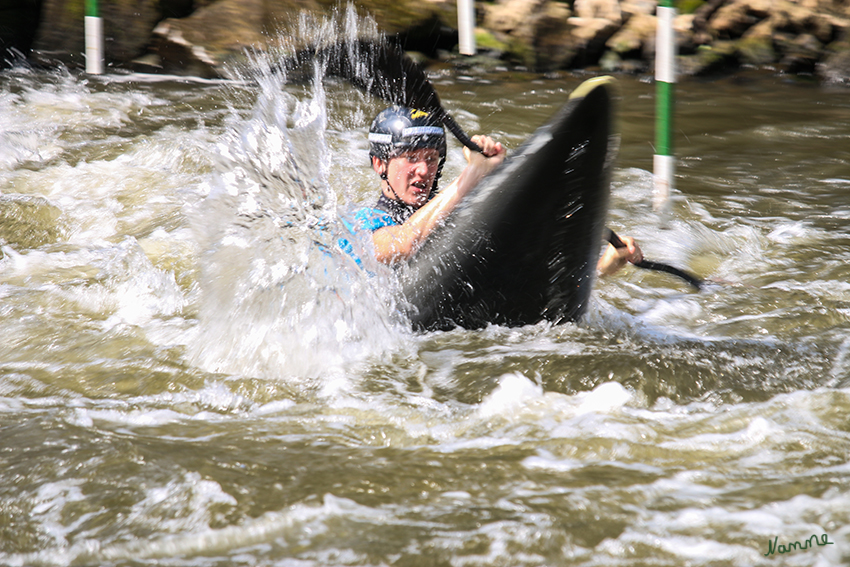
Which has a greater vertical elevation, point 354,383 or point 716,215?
point 716,215

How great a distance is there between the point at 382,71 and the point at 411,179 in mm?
517

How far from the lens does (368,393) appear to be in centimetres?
277

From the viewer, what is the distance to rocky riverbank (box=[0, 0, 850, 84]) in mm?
9469

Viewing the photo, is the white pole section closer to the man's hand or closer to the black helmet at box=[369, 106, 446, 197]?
the black helmet at box=[369, 106, 446, 197]

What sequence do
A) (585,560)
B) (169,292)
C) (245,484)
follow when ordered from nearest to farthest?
(585,560) < (245,484) < (169,292)

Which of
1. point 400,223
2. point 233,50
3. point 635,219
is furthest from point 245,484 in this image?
point 233,50

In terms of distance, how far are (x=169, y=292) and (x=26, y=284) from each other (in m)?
0.84

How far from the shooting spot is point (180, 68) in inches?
379

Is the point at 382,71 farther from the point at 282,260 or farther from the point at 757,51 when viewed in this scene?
the point at 757,51

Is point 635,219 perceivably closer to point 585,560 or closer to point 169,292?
point 169,292

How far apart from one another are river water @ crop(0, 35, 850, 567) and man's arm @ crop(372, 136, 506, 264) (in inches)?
6.2

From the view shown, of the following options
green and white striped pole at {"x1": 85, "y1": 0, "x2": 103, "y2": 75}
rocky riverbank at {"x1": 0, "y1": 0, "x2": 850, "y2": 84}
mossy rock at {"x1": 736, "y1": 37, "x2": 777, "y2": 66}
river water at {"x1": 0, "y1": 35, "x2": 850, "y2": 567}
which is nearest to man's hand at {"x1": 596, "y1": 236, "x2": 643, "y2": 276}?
river water at {"x1": 0, "y1": 35, "x2": 850, "y2": 567}

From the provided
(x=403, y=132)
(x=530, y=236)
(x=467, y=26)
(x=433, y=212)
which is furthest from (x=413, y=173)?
(x=467, y=26)

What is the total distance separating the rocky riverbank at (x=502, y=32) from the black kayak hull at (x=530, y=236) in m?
7.09
